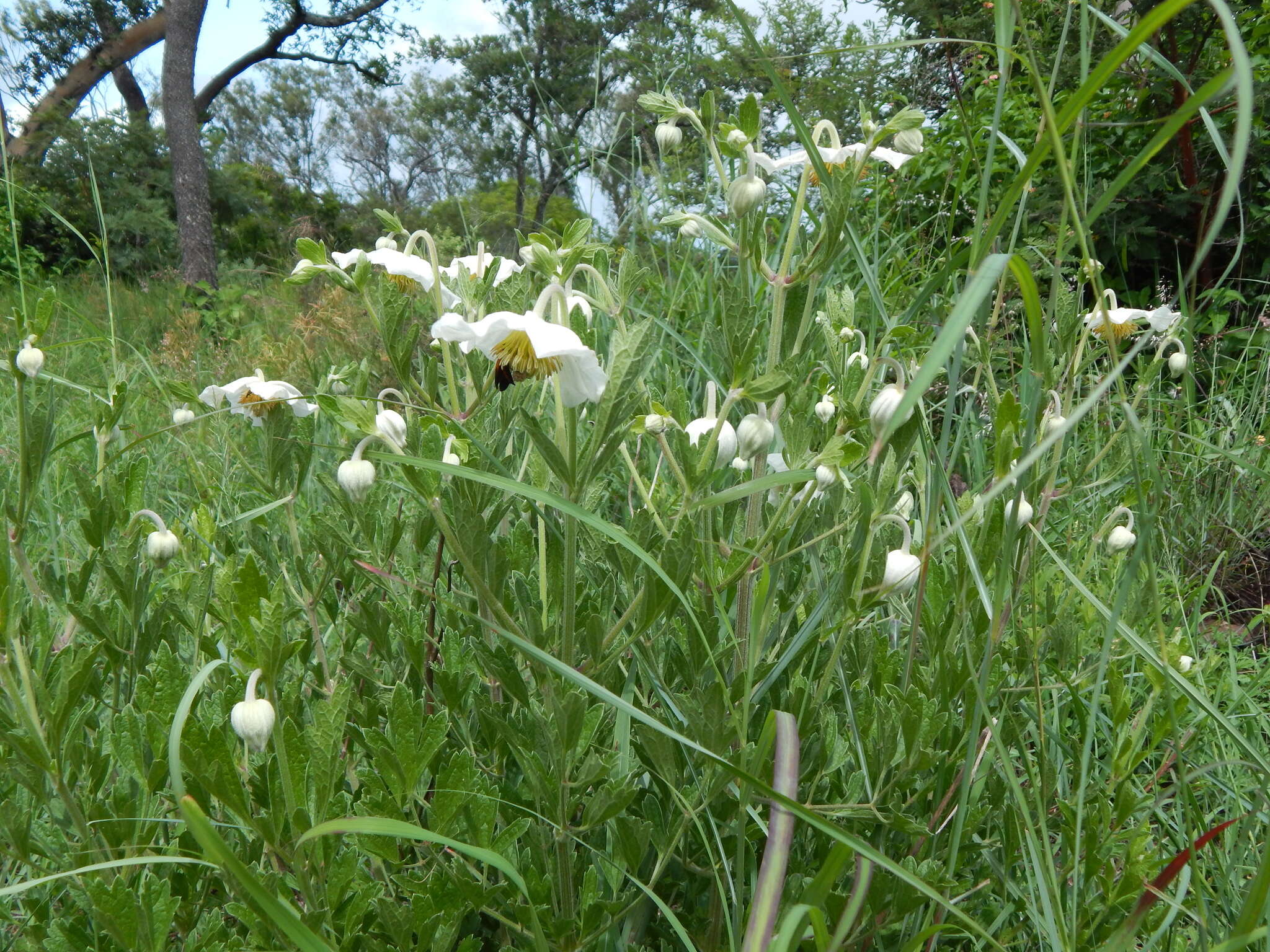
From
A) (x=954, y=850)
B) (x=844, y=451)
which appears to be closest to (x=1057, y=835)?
(x=954, y=850)

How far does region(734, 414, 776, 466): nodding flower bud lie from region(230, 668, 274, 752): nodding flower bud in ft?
2.00

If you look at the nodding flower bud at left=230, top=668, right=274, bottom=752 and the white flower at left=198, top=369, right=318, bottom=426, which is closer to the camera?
the nodding flower bud at left=230, top=668, right=274, bottom=752

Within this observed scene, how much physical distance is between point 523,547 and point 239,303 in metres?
7.82

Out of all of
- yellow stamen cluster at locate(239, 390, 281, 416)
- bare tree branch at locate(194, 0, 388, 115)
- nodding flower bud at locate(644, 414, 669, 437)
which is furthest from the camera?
bare tree branch at locate(194, 0, 388, 115)

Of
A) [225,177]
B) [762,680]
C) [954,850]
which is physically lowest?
[954,850]

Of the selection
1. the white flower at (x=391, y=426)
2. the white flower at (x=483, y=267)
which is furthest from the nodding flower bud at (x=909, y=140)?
the white flower at (x=391, y=426)

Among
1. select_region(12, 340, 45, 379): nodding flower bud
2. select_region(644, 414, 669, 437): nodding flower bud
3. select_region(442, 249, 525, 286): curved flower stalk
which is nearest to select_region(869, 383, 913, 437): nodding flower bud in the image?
select_region(644, 414, 669, 437): nodding flower bud

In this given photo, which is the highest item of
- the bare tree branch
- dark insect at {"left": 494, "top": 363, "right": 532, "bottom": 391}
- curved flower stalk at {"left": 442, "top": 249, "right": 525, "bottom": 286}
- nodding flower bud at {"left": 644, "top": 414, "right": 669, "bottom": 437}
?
the bare tree branch

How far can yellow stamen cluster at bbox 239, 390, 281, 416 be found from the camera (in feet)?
4.26

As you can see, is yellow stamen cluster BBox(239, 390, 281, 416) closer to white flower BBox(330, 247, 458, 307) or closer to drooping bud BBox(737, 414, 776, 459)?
white flower BBox(330, 247, 458, 307)

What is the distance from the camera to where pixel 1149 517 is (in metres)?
0.61

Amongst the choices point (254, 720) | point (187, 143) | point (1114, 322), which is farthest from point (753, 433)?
point (187, 143)

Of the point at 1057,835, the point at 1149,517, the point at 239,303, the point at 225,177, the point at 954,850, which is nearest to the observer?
the point at 1149,517

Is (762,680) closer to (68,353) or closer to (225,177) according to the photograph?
(68,353)
